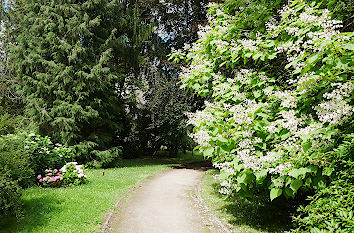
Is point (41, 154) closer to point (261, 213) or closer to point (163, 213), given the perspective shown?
point (163, 213)

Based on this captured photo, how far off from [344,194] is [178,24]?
1688 cm

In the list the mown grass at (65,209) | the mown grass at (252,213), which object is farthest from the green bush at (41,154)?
the mown grass at (252,213)

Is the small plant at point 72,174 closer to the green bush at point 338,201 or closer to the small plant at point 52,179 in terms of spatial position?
the small plant at point 52,179

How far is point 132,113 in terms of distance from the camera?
813 inches

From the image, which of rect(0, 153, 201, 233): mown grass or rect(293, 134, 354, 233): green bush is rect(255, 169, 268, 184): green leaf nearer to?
rect(293, 134, 354, 233): green bush

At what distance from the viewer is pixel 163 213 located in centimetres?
704

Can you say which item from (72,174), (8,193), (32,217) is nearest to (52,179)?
(72,174)

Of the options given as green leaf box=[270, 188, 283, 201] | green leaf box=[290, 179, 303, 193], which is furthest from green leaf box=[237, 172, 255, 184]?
green leaf box=[290, 179, 303, 193]

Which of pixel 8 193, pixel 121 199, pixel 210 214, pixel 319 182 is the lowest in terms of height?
pixel 210 214

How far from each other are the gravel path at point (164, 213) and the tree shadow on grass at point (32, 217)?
73.6 inches

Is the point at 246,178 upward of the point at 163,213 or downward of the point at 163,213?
upward

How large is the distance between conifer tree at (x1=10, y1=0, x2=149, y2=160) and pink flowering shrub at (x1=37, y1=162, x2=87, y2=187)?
16.9 ft

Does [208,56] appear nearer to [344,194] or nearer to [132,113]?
[344,194]

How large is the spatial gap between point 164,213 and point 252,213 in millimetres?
2604
